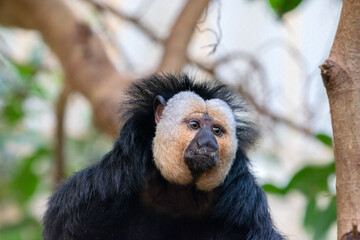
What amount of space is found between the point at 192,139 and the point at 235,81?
2.35m

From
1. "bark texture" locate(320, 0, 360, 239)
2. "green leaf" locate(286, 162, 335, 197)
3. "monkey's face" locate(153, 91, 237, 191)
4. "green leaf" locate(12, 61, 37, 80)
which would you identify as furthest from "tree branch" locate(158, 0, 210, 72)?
"bark texture" locate(320, 0, 360, 239)

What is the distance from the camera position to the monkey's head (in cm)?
315

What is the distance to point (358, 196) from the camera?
2312 millimetres

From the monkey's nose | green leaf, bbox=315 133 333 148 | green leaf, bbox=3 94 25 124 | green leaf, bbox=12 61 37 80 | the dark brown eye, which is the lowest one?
the monkey's nose

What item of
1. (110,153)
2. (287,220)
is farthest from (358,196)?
(287,220)

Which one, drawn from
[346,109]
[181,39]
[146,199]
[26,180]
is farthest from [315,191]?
[26,180]

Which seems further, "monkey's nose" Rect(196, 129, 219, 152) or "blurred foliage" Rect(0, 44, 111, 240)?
"blurred foliage" Rect(0, 44, 111, 240)

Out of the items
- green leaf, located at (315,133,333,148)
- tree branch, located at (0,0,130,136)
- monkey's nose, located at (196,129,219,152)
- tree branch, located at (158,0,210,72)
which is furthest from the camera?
tree branch, located at (0,0,130,136)

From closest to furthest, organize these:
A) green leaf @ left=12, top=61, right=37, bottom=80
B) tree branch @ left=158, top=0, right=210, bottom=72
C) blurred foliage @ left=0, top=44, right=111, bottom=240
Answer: tree branch @ left=158, top=0, right=210, bottom=72 < blurred foliage @ left=0, top=44, right=111, bottom=240 < green leaf @ left=12, top=61, right=37, bottom=80

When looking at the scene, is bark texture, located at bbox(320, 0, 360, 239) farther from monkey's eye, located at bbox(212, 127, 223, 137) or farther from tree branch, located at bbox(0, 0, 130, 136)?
tree branch, located at bbox(0, 0, 130, 136)

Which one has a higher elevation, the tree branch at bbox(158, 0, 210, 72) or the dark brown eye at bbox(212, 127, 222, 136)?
the tree branch at bbox(158, 0, 210, 72)

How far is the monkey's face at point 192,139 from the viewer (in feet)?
10.3

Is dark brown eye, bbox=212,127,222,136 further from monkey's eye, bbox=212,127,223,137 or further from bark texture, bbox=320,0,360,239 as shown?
bark texture, bbox=320,0,360,239

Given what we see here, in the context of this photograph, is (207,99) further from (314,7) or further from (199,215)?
(314,7)
